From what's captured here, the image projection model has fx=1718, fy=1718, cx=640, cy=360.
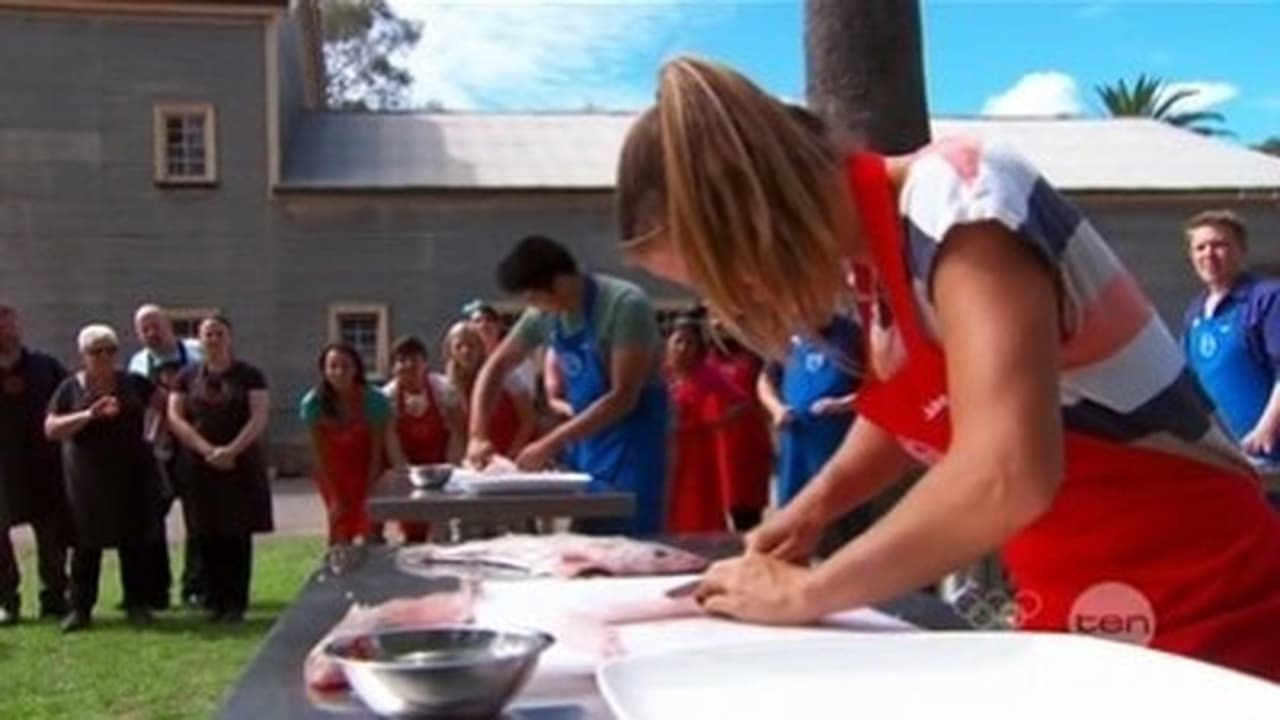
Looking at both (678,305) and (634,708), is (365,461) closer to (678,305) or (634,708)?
(634,708)

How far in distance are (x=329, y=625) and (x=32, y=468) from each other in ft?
23.9

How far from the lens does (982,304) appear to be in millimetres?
1434

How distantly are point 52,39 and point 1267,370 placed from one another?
1718 cm

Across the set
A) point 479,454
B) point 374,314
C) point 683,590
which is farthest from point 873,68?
point 374,314

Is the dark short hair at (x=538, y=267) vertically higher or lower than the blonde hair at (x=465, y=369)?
higher

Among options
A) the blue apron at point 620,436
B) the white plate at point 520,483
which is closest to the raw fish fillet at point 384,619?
the white plate at point 520,483

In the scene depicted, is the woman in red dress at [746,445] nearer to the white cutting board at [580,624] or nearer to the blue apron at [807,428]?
the blue apron at [807,428]

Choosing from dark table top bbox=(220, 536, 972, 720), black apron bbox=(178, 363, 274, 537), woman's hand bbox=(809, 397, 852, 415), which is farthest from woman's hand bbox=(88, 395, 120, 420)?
dark table top bbox=(220, 536, 972, 720)

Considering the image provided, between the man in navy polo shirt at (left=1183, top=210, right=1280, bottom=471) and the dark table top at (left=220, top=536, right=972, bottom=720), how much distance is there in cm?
421

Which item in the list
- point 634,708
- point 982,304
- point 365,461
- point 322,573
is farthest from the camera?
point 365,461

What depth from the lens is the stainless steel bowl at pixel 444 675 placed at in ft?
4.14

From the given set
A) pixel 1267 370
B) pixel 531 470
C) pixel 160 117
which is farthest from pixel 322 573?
pixel 160 117

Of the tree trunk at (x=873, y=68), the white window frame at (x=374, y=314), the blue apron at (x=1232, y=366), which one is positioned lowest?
the white window frame at (x=374, y=314)

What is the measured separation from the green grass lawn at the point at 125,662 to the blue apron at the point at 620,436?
4.27 feet
